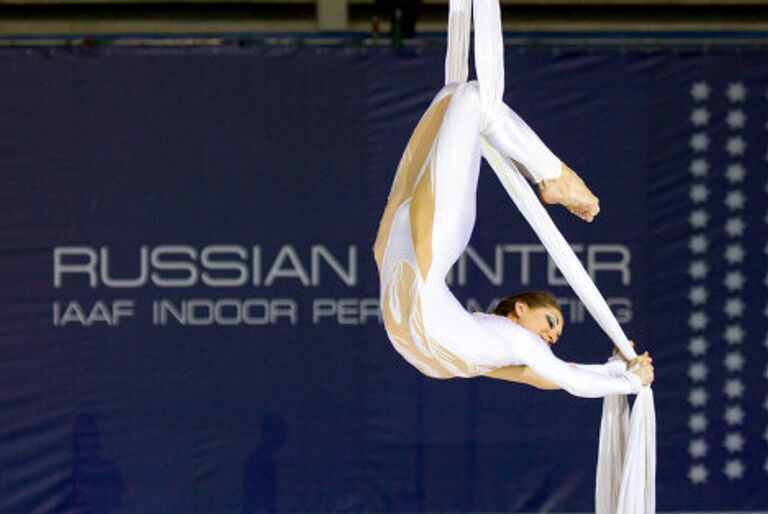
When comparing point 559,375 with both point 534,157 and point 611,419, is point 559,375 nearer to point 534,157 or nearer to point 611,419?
point 611,419

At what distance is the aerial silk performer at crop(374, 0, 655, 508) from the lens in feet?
13.0

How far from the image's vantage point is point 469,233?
4125mm

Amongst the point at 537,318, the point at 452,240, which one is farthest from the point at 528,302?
the point at 452,240

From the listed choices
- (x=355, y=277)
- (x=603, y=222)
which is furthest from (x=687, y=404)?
(x=355, y=277)

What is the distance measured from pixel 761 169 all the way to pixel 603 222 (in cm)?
91

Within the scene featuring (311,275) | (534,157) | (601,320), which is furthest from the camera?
(311,275)

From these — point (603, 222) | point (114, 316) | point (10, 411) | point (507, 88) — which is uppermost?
point (507, 88)

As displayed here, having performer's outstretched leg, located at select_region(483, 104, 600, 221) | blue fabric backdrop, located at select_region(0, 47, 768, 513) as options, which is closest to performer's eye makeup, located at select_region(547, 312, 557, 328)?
performer's outstretched leg, located at select_region(483, 104, 600, 221)

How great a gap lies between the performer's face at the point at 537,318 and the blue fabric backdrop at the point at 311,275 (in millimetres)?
2767

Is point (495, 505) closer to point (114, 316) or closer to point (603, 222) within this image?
point (603, 222)

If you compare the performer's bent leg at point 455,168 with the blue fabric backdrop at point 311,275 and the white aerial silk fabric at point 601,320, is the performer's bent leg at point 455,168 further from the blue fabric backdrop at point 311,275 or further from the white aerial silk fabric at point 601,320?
the blue fabric backdrop at point 311,275

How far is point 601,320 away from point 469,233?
591 millimetres

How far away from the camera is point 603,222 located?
735 centimetres

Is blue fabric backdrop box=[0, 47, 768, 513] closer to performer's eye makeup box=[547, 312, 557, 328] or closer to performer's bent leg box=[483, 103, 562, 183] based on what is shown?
performer's eye makeup box=[547, 312, 557, 328]
